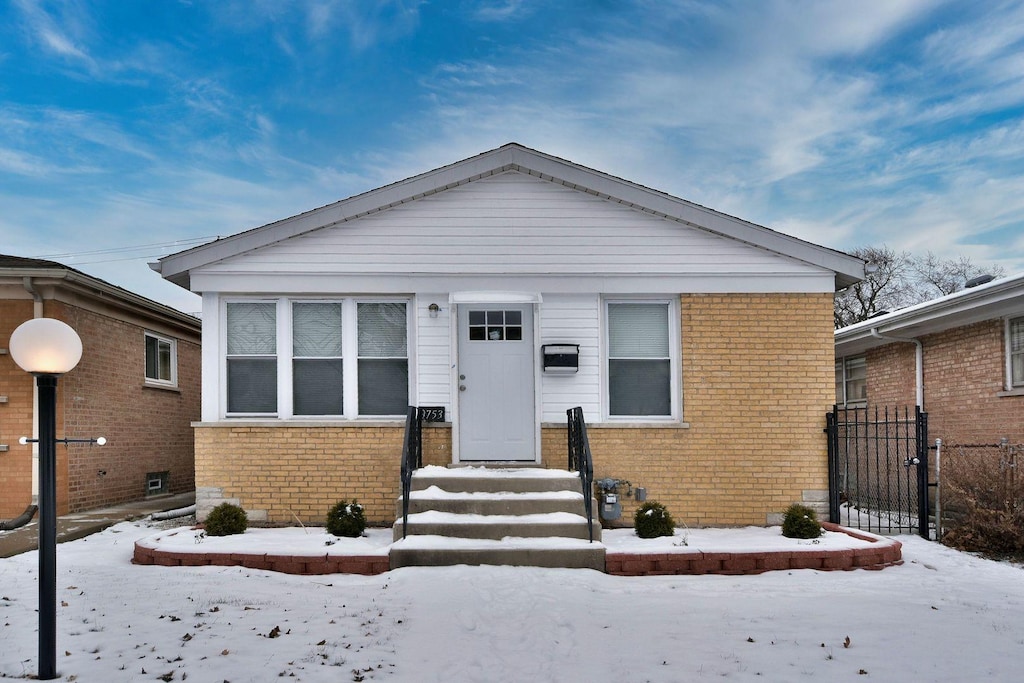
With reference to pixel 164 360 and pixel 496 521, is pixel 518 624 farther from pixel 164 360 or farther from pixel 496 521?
pixel 164 360

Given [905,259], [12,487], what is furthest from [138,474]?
[905,259]

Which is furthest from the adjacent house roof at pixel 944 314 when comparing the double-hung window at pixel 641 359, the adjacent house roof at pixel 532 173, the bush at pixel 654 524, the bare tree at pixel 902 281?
the bare tree at pixel 902 281

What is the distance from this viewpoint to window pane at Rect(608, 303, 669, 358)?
871 cm

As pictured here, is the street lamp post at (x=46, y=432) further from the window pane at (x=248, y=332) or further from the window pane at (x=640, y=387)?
the window pane at (x=640, y=387)

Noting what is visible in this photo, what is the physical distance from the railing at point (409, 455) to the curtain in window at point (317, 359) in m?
1.05

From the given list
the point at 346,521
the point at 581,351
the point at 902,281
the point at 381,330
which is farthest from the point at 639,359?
the point at 902,281

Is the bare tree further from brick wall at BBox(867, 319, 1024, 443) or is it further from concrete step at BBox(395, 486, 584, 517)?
concrete step at BBox(395, 486, 584, 517)

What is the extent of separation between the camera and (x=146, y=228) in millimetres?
22906

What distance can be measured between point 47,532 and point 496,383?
5288mm

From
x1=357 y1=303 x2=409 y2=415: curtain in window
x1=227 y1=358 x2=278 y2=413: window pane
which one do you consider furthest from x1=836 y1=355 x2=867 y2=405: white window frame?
x1=227 y1=358 x2=278 y2=413: window pane

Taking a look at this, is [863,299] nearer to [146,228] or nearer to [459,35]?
[459,35]

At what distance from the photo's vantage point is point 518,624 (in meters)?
4.89

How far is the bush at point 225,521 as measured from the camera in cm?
744

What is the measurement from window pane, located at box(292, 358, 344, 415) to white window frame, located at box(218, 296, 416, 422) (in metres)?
0.06
